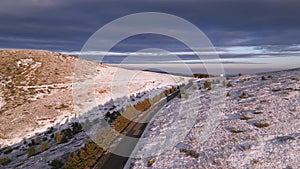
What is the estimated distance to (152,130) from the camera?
23953 millimetres

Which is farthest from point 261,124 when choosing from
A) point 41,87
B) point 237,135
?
point 41,87

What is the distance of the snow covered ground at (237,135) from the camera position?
16062 millimetres

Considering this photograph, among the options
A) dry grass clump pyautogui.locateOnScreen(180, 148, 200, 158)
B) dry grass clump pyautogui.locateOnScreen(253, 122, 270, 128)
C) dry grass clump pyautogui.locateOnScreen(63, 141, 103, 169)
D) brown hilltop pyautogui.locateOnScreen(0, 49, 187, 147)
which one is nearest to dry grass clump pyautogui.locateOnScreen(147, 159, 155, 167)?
dry grass clump pyautogui.locateOnScreen(180, 148, 200, 158)

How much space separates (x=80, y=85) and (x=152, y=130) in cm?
4155

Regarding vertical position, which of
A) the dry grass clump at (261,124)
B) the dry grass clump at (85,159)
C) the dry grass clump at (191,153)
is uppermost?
the dry grass clump at (261,124)

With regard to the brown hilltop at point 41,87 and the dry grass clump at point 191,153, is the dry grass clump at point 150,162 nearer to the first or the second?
the dry grass clump at point 191,153

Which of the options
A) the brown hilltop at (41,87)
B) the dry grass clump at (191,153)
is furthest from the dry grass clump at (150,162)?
the brown hilltop at (41,87)

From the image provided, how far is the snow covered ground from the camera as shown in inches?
632

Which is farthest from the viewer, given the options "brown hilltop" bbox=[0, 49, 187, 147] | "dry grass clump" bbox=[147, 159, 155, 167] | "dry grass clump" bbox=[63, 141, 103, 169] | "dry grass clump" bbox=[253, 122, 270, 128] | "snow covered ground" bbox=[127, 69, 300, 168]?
"brown hilltop" bbox=[0, 49, 187, 147]

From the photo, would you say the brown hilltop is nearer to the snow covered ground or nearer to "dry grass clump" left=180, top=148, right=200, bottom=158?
the snow covered ground

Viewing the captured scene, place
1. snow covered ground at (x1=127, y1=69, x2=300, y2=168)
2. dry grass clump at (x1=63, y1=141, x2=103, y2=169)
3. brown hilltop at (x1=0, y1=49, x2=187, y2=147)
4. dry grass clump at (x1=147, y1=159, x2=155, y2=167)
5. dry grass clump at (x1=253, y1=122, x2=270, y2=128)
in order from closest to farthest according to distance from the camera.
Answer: snow covered ground at (x1=127, y1=69, x2=300, y2=168) < dry grass clump at (x1=147, y1=159, x2=155, y2=167) < dry grass clump at (x1=63, y1=141, x2=103, y2=169) < dry grass clump at (x1=253, y1=122, x2=270, y2=128) < brown hilltop at (x1=0, y1=49, x2=187, y2=147)

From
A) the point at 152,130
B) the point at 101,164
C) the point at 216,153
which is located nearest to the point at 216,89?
the point at 152,130

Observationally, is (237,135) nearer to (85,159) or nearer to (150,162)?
(150,162)

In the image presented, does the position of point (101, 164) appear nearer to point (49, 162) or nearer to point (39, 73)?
point (49, 162)
